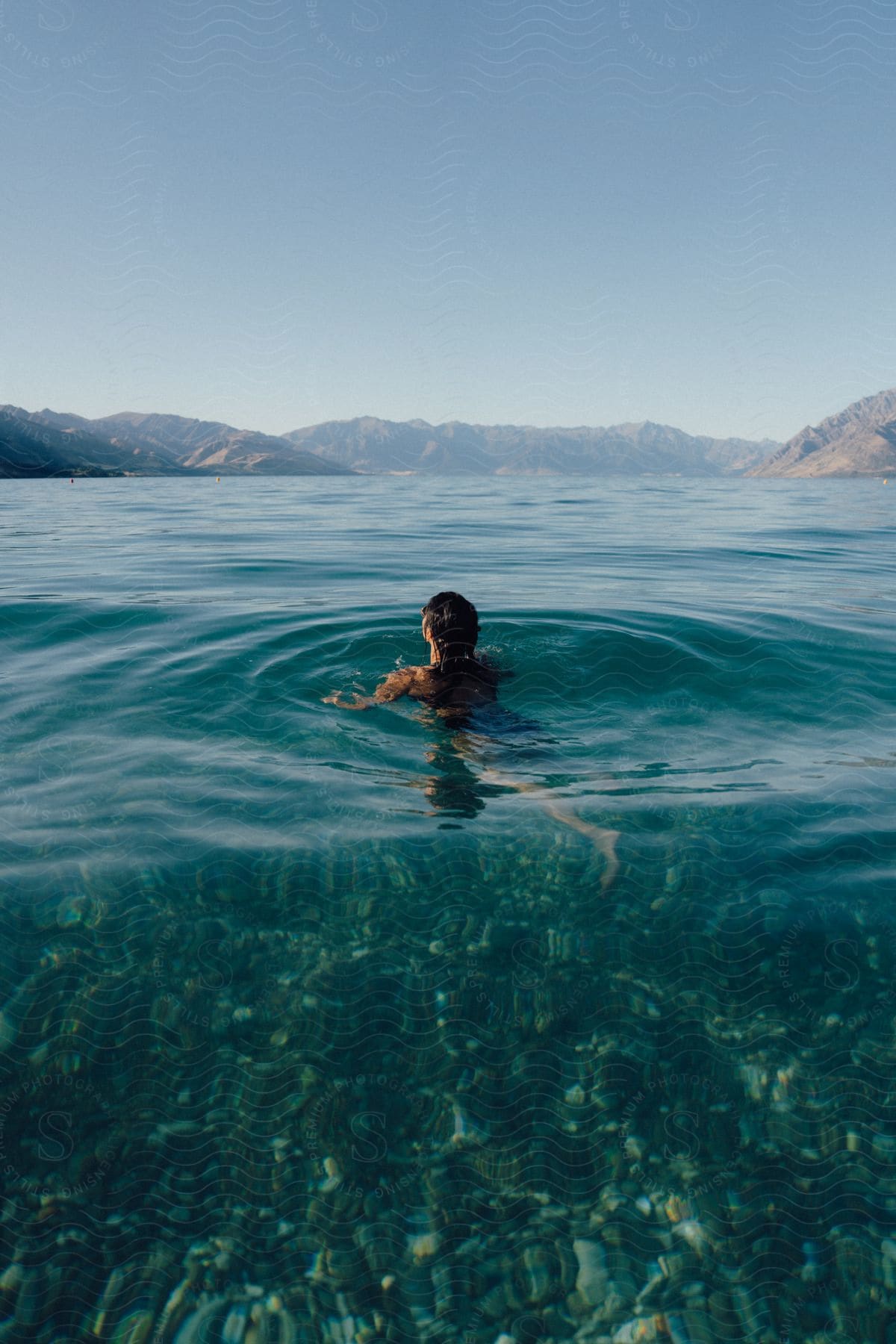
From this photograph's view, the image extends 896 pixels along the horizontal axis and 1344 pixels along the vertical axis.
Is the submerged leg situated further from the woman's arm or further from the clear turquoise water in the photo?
the woman's arm

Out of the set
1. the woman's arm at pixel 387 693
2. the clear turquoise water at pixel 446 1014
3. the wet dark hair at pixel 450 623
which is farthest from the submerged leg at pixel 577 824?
the woman's arm at pixel 387 693

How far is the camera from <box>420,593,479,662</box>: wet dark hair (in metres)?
8.16

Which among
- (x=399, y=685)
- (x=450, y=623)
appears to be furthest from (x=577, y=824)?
(x=399, y=685)

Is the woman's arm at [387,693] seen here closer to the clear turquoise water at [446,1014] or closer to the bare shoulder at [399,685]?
the bare shoulder at [399,685]

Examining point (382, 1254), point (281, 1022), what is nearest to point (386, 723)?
point (281, 1022)

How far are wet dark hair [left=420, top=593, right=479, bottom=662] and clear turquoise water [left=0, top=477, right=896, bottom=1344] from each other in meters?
0.86

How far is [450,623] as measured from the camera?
322 inches

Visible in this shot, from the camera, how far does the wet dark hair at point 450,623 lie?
816 cm

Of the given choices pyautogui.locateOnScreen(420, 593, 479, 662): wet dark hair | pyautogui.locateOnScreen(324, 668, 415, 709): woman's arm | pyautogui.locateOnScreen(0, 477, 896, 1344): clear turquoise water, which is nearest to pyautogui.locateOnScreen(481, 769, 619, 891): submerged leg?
pyautogui.locateOnScreen(0, 477, 896, 1344): clear turquoise water

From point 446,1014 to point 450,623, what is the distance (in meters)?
4.43

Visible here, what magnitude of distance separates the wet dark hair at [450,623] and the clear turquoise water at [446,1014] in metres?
0.86

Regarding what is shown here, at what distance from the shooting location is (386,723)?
8531 millimetres

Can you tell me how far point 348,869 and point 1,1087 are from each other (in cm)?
247

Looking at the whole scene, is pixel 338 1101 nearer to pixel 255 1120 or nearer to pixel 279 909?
Answer: pixel 255 1120
